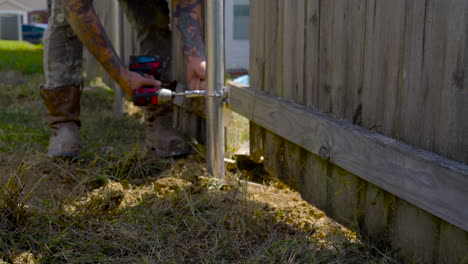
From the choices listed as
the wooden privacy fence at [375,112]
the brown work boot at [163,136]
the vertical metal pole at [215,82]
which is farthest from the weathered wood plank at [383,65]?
the brown work boot at [163,136]

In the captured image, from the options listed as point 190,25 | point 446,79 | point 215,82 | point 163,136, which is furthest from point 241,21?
point 446,79

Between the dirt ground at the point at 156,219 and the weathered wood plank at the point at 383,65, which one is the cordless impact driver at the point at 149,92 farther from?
the weathered wood plank at the point at 383,65

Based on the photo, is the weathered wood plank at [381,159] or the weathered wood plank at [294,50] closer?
the weathered wood plank at [381,159]

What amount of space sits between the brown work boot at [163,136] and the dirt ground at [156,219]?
0.20m

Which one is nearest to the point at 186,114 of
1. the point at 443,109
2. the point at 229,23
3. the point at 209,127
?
the point at 209,127

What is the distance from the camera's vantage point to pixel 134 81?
2883mm

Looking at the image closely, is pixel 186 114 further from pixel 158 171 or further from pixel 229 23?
pixel 229 23

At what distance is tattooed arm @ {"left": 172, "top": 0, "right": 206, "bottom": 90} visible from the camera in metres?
3.13

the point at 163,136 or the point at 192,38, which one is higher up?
the point at 192,38

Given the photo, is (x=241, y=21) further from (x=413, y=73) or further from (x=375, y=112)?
(x=413, y=73)

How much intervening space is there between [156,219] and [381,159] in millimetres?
910

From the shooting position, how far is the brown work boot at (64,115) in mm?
3482

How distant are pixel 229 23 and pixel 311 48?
26.5 ft

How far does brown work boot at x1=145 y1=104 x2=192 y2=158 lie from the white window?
7010 millimetres
